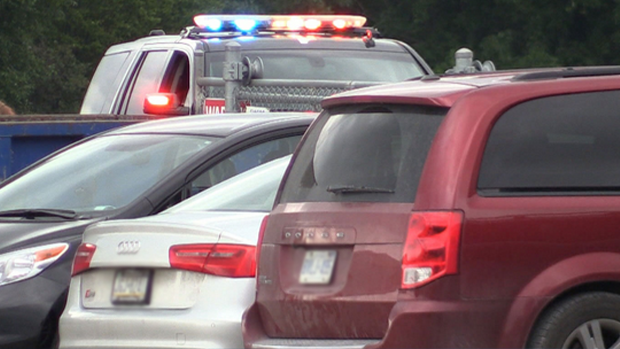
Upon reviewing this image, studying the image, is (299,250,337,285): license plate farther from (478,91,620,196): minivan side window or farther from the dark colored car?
the dark colored car

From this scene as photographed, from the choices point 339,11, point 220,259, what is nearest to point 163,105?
point 220,259

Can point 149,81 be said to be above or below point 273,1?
above

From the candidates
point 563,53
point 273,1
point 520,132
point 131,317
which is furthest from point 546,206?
point 273,1

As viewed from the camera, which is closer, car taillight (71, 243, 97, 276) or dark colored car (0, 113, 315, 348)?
car taillight (71, 243, 97, 276)

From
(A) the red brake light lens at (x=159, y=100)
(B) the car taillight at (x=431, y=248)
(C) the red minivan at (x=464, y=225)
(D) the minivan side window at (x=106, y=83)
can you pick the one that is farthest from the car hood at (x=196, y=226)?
(D) the minivan side window at (x=106, y=83)

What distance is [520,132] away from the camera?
16.4ft

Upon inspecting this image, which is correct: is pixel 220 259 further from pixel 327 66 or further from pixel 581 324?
pixel 327 66

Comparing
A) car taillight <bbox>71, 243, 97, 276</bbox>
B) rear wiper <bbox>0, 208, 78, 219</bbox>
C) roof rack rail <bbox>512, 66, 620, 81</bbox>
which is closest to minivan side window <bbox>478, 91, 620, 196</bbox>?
roof rack rail <bbox>512, 66, 620, 81</bbox>

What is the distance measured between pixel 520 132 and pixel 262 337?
136cm

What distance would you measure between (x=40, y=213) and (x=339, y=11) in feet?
135

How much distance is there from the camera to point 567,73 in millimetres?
5328

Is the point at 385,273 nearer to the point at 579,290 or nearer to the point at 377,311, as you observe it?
the point at 377,311

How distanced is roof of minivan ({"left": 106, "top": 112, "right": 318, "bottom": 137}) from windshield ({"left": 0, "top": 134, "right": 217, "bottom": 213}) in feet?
0.25

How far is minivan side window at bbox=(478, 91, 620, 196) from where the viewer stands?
16.2 ft
